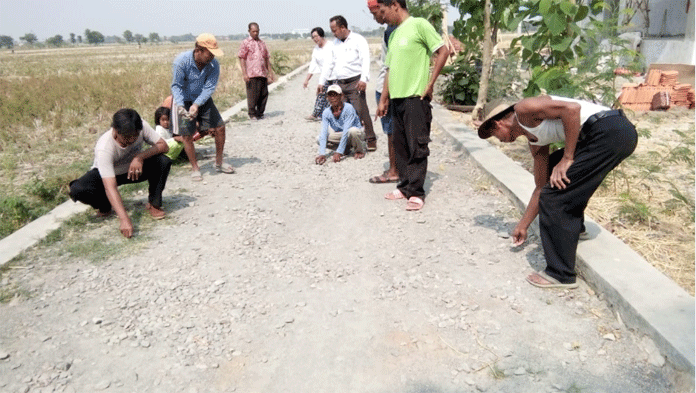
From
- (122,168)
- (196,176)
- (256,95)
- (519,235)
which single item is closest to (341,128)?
(196,176)

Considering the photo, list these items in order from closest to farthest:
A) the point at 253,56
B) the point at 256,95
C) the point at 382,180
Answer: the point at 382,180
the point at 253,56
the point at 256,95

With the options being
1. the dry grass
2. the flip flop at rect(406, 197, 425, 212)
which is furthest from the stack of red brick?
the flip flop at rect(406, 197, 425, 212)

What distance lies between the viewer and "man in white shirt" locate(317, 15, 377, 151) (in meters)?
6.95

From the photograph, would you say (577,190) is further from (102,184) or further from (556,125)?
(102,184)

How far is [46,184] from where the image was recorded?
5.58 m

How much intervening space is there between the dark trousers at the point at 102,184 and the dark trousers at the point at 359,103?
2.86m

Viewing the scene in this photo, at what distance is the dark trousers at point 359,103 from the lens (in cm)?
696

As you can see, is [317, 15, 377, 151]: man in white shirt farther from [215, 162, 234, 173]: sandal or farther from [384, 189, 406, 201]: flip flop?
[384, 189, 406, 201]: flip flop

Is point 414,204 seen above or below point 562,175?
below

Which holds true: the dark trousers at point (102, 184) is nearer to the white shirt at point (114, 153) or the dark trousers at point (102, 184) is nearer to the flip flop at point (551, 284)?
the white shirt at point (114, 153)

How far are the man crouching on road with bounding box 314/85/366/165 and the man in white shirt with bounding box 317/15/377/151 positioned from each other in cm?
26

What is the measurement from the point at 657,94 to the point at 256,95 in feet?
21.8

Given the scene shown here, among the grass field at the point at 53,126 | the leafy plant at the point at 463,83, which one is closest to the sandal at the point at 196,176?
the grass field at the point at 53,126

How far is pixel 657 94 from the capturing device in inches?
332
